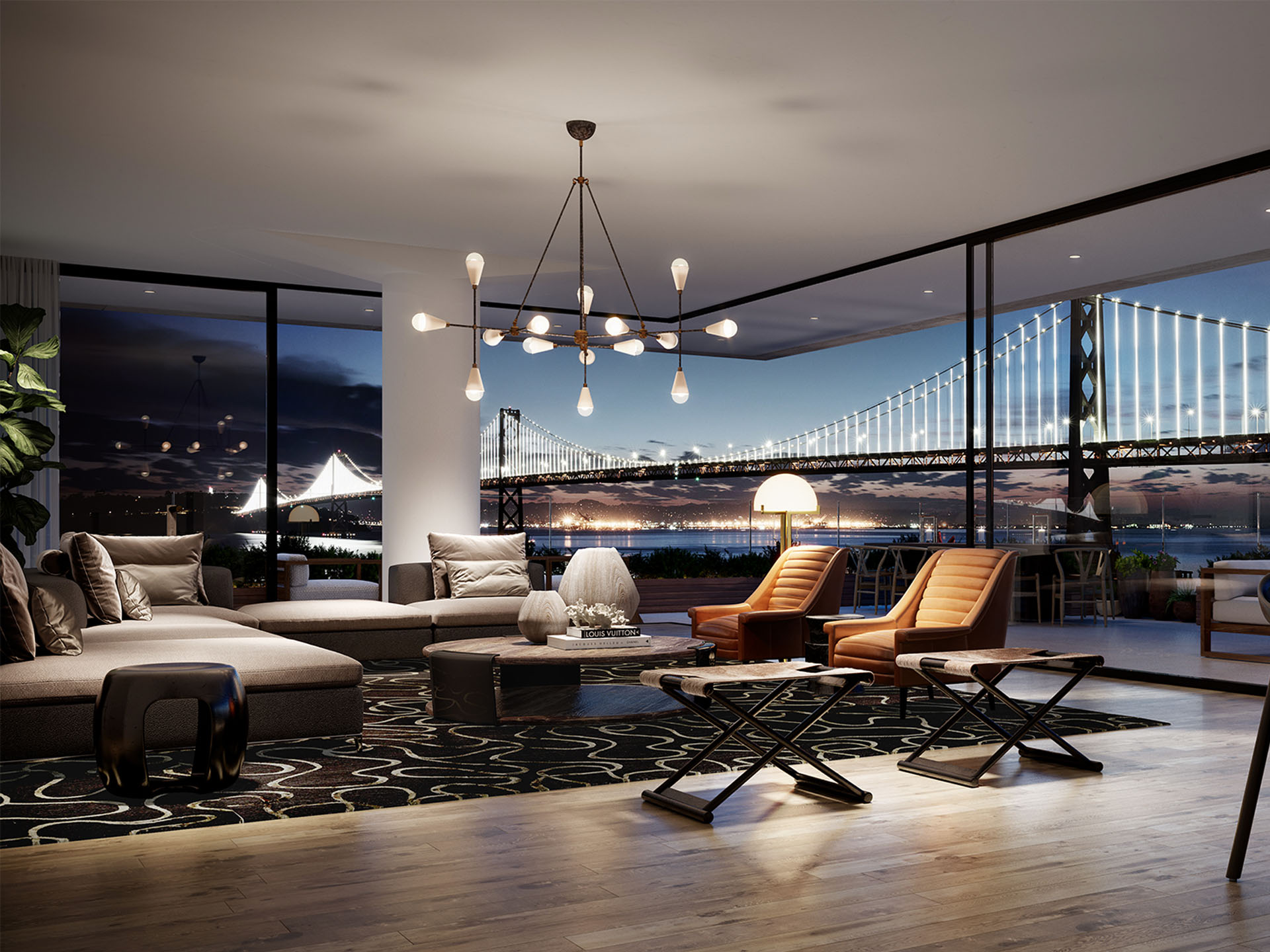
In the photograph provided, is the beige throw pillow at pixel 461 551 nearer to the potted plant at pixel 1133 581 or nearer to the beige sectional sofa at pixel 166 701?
the beige sectional sofa at pixel 166 701

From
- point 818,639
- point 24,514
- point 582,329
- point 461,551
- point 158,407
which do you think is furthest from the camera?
point 158,407

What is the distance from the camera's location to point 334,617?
629 cm

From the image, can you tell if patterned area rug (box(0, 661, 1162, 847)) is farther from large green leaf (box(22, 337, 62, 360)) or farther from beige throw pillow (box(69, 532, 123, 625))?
large green leaf (box(22, 337, 62, 360))

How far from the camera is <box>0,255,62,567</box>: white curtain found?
7.56 m

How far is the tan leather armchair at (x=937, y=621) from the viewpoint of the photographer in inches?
195

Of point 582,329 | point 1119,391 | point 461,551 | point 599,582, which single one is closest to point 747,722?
point 599,582

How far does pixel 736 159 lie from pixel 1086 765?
328 cm

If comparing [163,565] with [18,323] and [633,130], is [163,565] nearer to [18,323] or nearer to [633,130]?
[18,323]

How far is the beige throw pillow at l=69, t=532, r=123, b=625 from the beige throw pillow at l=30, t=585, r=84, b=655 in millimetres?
1019

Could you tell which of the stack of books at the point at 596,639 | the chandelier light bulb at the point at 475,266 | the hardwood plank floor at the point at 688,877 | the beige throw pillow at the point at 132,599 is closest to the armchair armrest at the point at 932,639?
the stack of books at the point at 596,639

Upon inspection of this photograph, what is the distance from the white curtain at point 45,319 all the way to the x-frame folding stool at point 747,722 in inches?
227

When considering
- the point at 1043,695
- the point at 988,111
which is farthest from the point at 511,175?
the point at 1043,695

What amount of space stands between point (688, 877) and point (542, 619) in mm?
2275

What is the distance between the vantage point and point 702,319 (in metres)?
9.83
